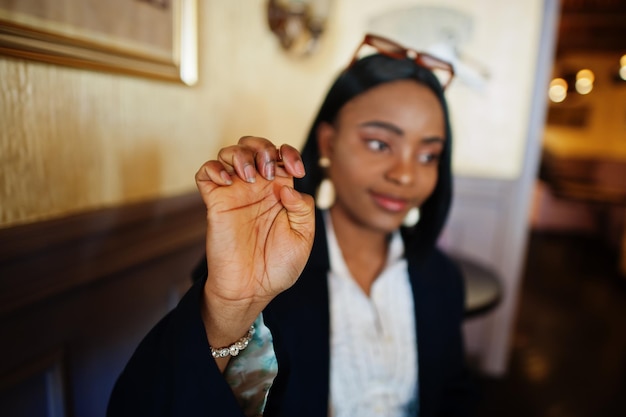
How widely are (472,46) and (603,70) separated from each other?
6605 millimetres

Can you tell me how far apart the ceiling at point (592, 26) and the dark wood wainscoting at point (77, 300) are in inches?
174

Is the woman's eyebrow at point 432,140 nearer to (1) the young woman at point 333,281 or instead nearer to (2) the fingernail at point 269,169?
(1) the young woman at point 333,281

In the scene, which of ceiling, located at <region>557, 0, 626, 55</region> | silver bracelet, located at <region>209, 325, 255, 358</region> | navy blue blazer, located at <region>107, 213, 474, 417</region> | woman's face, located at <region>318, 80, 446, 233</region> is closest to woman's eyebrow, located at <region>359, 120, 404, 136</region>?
woman's face, located at <region>318, 80, 446, 233</region>

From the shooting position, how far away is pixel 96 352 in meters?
0.85

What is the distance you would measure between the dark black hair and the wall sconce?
0.82 meters

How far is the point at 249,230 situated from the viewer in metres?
0.49

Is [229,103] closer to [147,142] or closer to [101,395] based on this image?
[147,142]

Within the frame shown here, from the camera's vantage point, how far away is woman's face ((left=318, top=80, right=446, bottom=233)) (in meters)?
0.84

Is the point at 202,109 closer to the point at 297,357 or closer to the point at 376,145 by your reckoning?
the point at 376,145

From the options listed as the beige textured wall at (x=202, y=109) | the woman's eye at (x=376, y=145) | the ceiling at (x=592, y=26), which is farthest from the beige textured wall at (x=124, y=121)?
the ceiling at (x=592, y=26)

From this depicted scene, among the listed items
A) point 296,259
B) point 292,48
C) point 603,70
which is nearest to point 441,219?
point 296,259

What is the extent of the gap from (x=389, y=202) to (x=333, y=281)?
223mm

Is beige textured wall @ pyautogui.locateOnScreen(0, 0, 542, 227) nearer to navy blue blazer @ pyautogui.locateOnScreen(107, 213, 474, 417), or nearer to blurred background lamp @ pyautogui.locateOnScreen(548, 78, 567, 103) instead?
navy blue blazer @ pyautogui.locateOnScreen(107, 213, 474, 417)

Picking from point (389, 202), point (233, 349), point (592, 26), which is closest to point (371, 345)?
point (389, 202)
